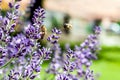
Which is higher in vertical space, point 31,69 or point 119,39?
point 31,69

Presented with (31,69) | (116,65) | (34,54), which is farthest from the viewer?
(116,65)

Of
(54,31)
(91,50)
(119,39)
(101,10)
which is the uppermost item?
(54,31)

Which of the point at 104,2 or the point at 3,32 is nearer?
the point at 3,32

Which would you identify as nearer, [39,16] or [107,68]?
[39,16]

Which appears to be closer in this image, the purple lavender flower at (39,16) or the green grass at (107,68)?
the purple lavender flower at (39,16)

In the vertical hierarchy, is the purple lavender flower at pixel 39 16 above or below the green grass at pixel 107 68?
above

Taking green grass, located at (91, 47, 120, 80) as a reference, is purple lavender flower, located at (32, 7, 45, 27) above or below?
above

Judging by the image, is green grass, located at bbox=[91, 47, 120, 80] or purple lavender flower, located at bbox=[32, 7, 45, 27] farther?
green grass, located at bbox=[91, 47, 120, 80]

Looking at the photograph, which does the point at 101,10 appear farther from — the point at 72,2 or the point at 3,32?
the point at 3,32

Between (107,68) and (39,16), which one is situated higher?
(39,16)

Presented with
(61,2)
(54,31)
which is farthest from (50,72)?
(61,2)

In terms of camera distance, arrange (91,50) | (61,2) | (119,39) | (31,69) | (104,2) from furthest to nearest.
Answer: (119,39) → (104,2) → (61,2) → (91,50) → (31,69)
